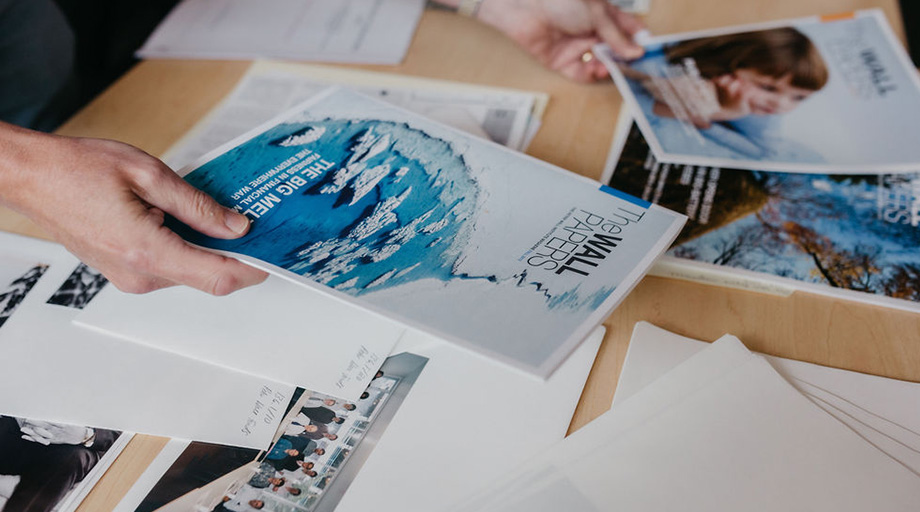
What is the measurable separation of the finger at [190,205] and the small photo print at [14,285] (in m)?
0.22

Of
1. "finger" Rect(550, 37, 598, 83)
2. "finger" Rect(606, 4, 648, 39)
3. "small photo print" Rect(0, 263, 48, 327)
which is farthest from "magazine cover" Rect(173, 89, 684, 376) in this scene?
"finger" Rect(606, 4, 648, 39)

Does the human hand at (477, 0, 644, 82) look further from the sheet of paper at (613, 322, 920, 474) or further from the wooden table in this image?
the sheet of paper at (613, 322, 920, 474)

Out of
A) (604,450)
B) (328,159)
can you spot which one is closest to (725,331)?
(604,450)

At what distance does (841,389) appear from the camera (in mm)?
550

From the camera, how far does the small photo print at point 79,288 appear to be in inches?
26.1

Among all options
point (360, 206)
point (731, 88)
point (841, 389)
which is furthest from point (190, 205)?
point (731, 88)

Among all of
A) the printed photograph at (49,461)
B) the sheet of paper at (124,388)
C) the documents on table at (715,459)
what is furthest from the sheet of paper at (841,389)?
the printed photograph at (49,461)

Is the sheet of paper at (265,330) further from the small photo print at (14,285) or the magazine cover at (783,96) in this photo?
the magazine cover at (783,96)

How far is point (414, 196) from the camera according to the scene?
0.61 metres

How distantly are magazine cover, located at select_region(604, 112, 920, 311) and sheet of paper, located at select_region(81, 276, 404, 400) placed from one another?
0.32 meters

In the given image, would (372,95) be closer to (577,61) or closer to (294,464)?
(577,61)

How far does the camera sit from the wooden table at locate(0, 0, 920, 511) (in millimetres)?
581

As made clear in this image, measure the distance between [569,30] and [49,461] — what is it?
847 millimetres

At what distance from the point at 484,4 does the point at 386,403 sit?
0.72 meters
